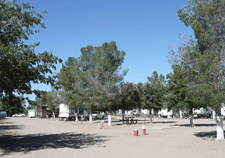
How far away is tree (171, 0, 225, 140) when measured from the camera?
41.0 feet

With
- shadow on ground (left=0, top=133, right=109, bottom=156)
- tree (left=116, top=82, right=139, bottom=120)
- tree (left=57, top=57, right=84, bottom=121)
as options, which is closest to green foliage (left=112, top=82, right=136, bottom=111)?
tree (left=116, top=82, right=139, bottom=120)

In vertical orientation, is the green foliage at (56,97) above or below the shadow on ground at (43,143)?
above

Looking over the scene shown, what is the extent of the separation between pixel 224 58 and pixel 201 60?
58.8 inches

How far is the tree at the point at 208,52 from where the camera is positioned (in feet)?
41.0

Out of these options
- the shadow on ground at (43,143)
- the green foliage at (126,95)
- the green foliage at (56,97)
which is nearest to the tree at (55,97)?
the green foliage at (56,97)

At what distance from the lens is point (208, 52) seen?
42.4ft

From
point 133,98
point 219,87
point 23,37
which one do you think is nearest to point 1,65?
point 23,37

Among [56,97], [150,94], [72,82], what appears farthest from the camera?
[56,97]

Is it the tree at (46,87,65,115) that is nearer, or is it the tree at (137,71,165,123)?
the tree at (137,71,165,123)

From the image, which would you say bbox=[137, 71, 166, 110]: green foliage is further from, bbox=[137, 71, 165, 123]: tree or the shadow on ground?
the shadow on ground

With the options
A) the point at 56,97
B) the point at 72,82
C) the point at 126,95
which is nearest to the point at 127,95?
the point at 126,95

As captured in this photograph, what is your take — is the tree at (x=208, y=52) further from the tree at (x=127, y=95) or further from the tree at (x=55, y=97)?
the tree at (x=55, y=97)

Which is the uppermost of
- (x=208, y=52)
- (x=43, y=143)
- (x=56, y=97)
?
(x=208, y=52)

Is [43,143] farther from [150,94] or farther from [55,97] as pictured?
[55,97]
